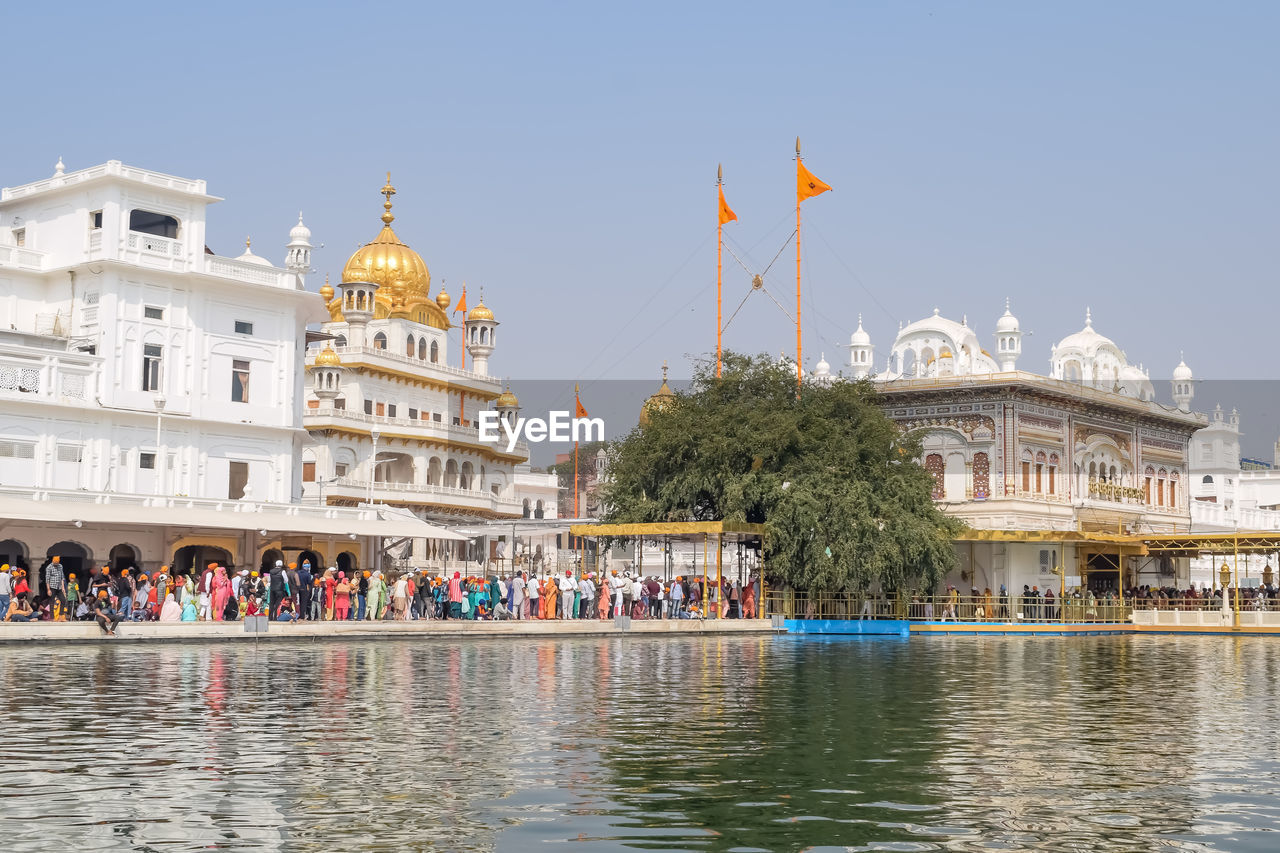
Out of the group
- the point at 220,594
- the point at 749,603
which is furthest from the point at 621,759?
the point at 749,603

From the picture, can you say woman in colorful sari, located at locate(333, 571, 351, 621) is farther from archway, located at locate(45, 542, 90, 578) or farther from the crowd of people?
archway, located at locate(45, 542, 90, 578)

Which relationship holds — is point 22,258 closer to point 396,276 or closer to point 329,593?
point 329,593

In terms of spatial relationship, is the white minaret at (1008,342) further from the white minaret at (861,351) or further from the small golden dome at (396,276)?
the small golden dome at (396,276)

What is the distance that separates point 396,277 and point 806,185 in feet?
115

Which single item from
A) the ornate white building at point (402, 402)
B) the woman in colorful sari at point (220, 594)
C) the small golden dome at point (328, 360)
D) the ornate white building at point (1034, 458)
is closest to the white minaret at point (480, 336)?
the ornate white building at point (402, 402)

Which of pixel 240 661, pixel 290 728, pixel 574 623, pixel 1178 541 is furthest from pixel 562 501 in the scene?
pixel 290 728

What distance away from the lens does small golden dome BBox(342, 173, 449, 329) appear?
77.2 meters

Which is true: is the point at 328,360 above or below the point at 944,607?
above

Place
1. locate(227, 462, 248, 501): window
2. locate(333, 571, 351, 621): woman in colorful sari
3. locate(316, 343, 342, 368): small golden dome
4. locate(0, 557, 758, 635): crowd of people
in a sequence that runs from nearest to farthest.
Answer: locate(0, 557, 758, 635): crowd of people, locate(333, 571, 351, 621): woman in colorful sari, locate(227, 462, 248, 501): window, locate(316, 343, 342, 368): small golden dome

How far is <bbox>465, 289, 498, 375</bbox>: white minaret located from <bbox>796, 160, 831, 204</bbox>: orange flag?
3598cm

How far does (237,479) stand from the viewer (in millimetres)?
47531

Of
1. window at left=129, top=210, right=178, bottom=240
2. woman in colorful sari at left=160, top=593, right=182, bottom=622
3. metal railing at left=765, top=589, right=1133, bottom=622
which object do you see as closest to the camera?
woman in colorful sari at left=160, top=593, right=182, bottom=622

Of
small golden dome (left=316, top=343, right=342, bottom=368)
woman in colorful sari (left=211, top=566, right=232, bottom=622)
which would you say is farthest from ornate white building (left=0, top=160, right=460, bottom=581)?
small golden dome (left=316, top=343, right=342, bottom=368)

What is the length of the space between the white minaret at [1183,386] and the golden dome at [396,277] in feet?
124
